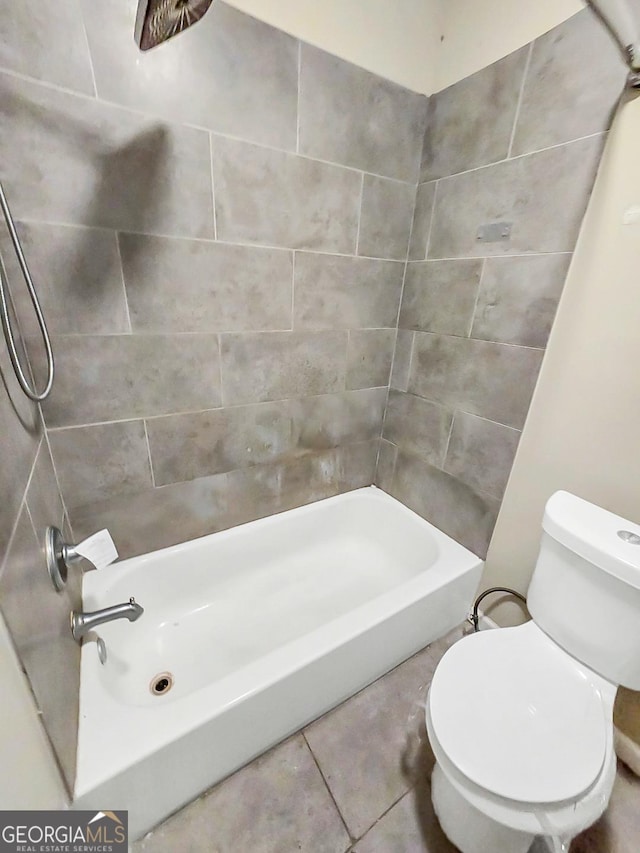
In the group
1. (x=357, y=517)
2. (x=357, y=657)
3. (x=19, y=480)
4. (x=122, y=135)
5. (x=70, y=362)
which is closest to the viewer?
(x=19, y=480)

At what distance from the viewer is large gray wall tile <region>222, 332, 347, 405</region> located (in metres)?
1.33

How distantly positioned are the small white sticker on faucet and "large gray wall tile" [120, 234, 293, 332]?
2.10 feet

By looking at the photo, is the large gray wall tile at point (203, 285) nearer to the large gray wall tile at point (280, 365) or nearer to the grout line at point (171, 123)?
→ the large gray wall tile at point (280, 365)

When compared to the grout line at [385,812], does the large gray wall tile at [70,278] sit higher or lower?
higher

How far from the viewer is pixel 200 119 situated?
103cm

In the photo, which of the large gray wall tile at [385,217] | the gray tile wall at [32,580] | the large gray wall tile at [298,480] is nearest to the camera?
the gray tile wall at [32,580]

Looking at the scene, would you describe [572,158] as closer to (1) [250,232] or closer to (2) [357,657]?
(1) [250,232]

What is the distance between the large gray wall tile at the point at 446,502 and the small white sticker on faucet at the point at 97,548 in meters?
1.30

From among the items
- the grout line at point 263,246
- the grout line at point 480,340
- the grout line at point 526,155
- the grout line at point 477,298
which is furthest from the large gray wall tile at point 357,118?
the grout line at point 480,340

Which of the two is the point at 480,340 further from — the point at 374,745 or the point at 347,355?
the point at 374,745

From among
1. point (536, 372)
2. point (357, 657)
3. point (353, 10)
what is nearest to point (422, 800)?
point (357, 657)

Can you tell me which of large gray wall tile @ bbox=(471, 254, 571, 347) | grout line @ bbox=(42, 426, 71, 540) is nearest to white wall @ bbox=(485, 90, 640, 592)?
large gray wall tile @ bbox=(471, 254, 571, 347)

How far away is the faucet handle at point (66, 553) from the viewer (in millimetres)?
849

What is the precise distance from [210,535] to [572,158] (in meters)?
1.84
